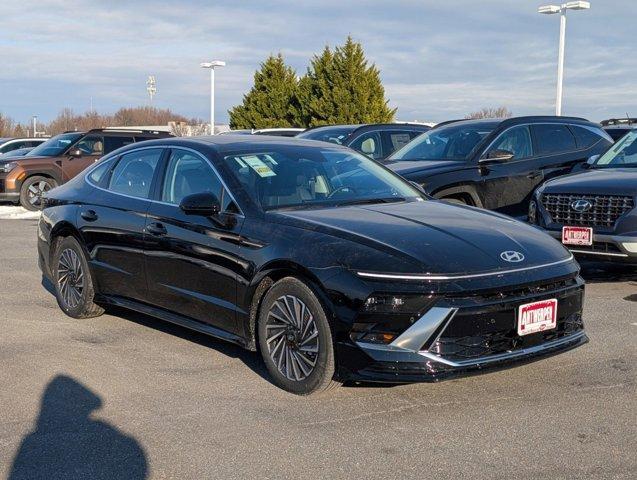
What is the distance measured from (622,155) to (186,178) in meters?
5.83

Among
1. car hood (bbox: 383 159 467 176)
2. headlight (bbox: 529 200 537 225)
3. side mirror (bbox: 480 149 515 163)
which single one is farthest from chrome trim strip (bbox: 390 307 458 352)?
side mirror (bbox: 480 149 515 163)

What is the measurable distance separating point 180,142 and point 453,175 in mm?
4887

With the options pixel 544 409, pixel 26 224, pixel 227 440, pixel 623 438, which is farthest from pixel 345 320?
pixel 26 224

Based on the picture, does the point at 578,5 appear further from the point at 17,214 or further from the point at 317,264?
the point at 317,264

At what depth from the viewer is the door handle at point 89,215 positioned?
23.8 ft

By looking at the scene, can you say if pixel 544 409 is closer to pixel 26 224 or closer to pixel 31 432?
pixel 31 432

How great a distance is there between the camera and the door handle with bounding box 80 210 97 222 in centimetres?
726

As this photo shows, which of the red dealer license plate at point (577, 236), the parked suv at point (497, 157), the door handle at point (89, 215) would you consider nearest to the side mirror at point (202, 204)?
the door handle at point (89, 215)

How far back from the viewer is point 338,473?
4117 millimetres

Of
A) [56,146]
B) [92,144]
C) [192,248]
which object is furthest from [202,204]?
[56,146]

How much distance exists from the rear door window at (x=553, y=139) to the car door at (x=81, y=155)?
10.3 m

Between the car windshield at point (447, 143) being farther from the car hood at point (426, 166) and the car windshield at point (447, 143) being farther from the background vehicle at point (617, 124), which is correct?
the background vehicle at point (617, 124)

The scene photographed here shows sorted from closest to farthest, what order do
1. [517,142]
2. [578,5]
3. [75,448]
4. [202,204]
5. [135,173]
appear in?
[75,448]
[202,204]
[135,173]
[517,142]
[578,5]

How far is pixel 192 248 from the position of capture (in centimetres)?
609
